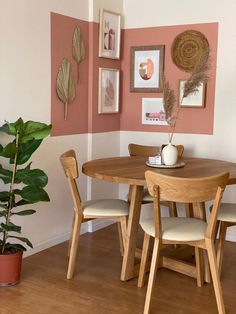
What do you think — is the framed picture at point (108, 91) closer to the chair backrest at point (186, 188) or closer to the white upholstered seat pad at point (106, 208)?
the white upholstered seat pad at point (106, 208)

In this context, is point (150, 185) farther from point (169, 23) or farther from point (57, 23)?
point (169, 23)

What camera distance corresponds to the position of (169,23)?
13.6ft

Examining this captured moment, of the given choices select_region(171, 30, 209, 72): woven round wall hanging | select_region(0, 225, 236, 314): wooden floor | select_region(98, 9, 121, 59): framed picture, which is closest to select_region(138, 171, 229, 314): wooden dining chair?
select_region(0, 225, 236, 314): wooden floor

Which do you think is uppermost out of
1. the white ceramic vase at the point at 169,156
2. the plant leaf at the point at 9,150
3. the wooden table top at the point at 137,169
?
the plant leaf at the point at 9,150

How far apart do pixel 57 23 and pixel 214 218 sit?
2.05 meters

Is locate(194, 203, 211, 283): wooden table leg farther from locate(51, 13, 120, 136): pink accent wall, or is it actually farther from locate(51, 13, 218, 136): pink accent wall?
locate(51, 13, 120, 136): pink accent wall

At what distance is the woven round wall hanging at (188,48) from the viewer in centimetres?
399

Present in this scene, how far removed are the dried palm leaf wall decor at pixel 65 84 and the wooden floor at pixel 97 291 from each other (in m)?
1.24

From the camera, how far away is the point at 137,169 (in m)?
3.14

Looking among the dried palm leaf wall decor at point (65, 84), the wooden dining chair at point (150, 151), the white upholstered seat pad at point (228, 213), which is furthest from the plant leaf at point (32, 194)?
the wooden dining chair at point (150, 151)

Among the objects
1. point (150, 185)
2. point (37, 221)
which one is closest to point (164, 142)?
point (37, 221)

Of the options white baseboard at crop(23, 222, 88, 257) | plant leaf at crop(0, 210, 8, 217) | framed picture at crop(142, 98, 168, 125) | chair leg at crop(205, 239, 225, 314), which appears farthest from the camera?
framed picture at crop(142, 98, 168, 125)

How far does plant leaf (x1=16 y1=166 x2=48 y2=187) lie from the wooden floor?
0.70 metres

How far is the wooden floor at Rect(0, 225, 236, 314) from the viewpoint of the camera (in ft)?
8.93
